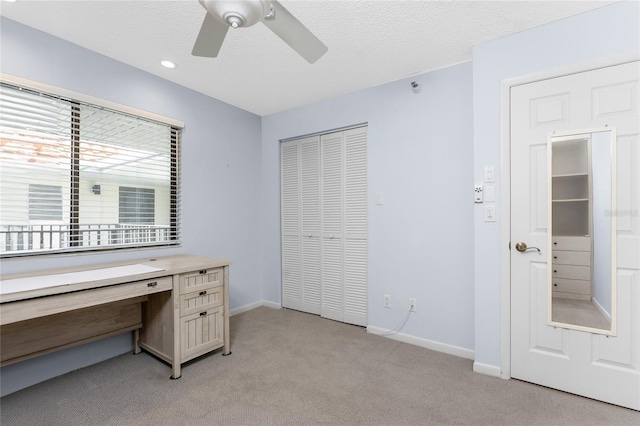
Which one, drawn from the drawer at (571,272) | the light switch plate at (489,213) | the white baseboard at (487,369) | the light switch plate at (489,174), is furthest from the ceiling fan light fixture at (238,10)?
the white baseboard at (487,369)

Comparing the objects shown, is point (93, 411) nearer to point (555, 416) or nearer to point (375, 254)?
point (375, 254)

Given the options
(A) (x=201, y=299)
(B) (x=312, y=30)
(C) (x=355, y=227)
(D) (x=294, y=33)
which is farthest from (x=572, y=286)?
(A) (x=201, y=299)

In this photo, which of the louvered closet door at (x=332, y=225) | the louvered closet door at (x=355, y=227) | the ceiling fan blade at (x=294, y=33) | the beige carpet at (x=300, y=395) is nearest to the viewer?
the ceiling fan blade at (x=294, y=33)

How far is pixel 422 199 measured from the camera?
276 cm

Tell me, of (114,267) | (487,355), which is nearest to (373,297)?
(487,355)

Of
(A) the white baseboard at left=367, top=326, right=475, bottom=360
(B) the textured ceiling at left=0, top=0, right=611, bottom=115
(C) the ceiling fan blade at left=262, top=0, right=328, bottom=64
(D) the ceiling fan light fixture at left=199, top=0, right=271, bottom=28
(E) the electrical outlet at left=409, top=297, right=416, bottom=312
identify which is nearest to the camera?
(D) the ceiling fan light fixture at left=199, top=0, right=271, bottom=28

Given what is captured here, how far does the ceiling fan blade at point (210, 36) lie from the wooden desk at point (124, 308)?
145 centimetres

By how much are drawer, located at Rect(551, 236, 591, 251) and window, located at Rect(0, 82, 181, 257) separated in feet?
10.5

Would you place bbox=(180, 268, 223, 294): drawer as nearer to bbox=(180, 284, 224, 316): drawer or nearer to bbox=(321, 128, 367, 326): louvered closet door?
bbox=(180, 284, 224, 316): drawer

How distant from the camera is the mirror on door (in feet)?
6.24

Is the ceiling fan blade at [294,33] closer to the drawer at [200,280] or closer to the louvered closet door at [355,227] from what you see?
the louvered closet door at [355,227]

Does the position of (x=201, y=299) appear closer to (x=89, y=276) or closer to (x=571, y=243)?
(x=89, y=276)

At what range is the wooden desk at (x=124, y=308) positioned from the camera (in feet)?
5.41

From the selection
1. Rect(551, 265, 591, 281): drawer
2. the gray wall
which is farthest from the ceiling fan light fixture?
Rect(551, 265, 591, 281): drawer
